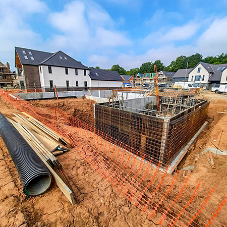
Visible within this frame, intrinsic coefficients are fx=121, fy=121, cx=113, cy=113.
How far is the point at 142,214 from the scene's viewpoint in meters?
2.82

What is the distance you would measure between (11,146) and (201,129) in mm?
11417

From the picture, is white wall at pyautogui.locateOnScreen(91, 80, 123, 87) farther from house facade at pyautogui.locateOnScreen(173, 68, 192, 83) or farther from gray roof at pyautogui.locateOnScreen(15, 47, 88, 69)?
house facade at pyautogui.locateOnScreen(173, 68, 192, 83)

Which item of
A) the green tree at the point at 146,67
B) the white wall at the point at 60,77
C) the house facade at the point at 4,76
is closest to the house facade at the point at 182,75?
the white wall at the point at 60,77

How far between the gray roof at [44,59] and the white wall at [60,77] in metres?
0.87

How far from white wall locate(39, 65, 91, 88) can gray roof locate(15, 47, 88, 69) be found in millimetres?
874

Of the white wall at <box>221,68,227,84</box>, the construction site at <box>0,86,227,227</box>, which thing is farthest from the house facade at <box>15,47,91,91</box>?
the white wall at <box>221,68,227,84</box>

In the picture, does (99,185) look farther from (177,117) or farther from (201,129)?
(201,129)

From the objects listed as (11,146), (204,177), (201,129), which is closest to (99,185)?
(11,146)

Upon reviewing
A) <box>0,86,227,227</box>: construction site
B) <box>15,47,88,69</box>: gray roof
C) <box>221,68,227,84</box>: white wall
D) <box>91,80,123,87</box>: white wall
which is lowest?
<box>0,86,227,227</box>: construction site

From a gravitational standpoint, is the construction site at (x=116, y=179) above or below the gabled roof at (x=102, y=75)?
below

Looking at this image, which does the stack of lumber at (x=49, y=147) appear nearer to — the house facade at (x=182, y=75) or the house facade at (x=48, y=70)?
the house facade at (x=48, y=70)

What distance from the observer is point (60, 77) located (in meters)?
23.2

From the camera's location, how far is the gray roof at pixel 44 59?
68.9 ft

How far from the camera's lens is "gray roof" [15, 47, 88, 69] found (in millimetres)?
21003
